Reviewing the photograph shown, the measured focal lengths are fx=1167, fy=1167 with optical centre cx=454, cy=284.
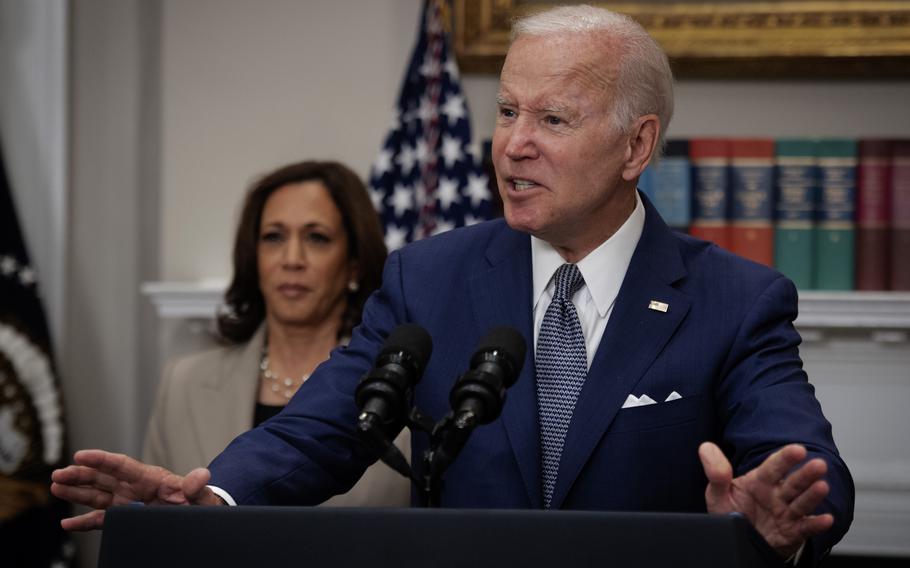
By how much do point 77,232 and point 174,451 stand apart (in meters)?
1.27

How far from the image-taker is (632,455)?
1.96m

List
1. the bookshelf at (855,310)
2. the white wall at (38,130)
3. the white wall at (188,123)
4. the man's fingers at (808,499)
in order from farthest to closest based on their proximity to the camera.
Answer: the white wall at (188,123), the white wall at (38,130), the bookshelf at (855,310), the man's fingers at (808,499)

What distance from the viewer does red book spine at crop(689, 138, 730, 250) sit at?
391cm

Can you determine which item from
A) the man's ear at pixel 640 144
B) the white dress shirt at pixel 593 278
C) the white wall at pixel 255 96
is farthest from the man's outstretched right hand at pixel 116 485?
the white wall at pixel 255 96

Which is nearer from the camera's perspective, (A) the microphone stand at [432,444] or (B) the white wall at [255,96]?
(A) the microphone stand at [432,444]

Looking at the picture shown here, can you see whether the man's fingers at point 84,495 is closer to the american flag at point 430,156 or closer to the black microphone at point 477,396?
the black microphone at point 477,396

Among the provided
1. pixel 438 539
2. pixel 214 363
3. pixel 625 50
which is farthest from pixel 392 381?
pixel 214 363

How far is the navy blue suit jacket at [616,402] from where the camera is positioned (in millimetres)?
1914

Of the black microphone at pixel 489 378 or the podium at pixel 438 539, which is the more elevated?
the black microphone at pixel 489 378

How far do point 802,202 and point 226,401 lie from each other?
1.99m

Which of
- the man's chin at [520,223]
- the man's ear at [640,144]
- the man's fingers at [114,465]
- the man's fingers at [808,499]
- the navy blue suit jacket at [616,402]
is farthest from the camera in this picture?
the man's ear at [640,144]

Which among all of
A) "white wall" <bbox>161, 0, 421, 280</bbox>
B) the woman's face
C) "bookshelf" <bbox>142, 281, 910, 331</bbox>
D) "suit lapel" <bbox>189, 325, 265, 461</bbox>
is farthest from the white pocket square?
"white wall" <bbox>161, 0, 421, 280</bbox>

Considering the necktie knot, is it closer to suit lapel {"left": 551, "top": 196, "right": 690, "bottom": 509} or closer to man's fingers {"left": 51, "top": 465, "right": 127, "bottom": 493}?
suit lapel {"left": 551, "top": 196, "right": 690, "bottom": 509}

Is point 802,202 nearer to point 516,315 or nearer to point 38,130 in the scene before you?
point 516,315
